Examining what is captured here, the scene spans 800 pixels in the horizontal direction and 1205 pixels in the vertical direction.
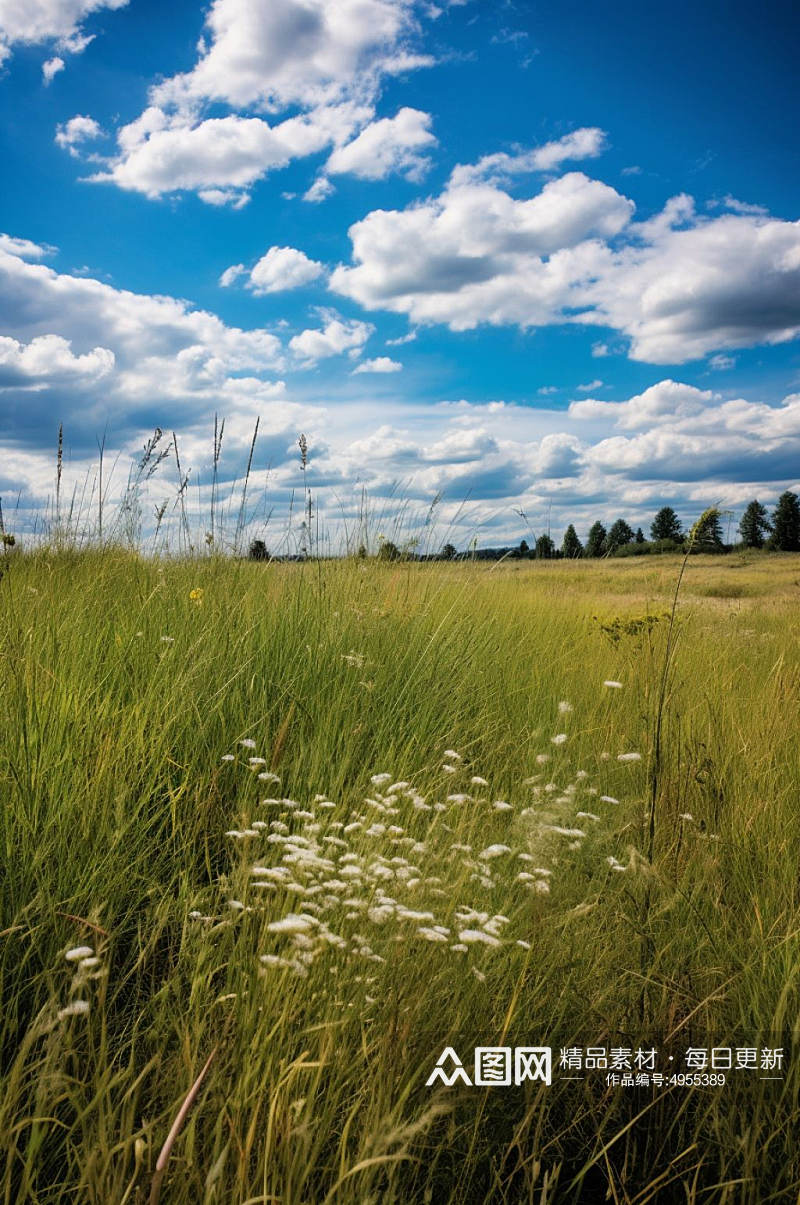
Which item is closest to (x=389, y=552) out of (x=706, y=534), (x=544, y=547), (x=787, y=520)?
(x=544, y=547)

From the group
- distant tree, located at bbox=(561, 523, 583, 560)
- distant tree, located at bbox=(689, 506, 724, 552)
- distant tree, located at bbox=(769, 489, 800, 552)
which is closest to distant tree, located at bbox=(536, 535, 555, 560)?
distant tree, located at bbox=(561, 523, 583, 560)

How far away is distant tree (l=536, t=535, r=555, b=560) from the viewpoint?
18.0ft

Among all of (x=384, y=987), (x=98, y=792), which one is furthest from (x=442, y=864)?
(x=98, y=792)

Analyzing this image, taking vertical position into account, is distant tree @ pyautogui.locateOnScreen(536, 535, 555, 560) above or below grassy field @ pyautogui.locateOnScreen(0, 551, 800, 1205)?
above

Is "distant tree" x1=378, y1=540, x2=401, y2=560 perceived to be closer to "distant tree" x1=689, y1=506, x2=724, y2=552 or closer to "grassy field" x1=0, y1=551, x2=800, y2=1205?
"grassy field" x1=0, y1=551, x2=800, y2=1205

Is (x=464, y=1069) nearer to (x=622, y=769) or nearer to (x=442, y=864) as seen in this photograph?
(x=442, y=864)

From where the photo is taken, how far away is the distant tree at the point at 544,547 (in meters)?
5.50

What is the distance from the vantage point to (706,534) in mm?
2277

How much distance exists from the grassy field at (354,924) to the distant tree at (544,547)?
1.71 meters

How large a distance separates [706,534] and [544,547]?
3373 mm

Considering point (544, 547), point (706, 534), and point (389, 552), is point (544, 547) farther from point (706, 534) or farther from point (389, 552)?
point (706, 534)

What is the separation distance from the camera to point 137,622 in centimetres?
363

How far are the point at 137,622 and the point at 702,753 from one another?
2686 millimetres

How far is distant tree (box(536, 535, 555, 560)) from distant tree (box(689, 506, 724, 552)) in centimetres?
310
